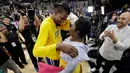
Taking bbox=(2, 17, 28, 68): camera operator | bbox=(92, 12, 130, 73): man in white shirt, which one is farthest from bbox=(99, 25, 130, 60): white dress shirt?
bbox=(2, 17, 28, 68): camera operator

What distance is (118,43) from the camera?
2363 millimetres

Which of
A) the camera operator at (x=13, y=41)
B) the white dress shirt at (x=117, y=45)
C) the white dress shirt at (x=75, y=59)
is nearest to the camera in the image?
the white dress shirt at (x=75, y=59)

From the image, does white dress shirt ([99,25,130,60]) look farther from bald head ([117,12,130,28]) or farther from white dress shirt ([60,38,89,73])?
white dress shirt ([60,38,89,73])

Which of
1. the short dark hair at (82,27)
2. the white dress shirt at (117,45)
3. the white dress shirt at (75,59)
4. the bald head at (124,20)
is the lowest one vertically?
the white dress shirt at (117,45)

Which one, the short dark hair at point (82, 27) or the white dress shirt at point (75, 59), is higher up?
the short dark hair at point (82, 27)

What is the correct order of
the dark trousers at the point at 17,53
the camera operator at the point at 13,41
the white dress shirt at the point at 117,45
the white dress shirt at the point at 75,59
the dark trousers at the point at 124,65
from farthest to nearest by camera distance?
the dark trousers at the point at 17,53, the camera operator at the point at 13,41, the dark trousers at the point at 124,65, the white dress shirt at the point at 117,45, the white dress shirt at the point at 75,59

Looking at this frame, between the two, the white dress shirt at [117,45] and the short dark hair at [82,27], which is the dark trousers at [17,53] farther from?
the short dark hair at [82,27]

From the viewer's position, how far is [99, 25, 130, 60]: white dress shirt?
2473mm

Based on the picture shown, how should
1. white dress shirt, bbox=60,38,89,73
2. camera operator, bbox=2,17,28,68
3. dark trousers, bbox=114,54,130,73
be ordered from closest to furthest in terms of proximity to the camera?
white dress shirt, bbox=60,38,89,73
dark trousers, bbox=114,54,130,73
camera operator, bbox=2,17,28,68

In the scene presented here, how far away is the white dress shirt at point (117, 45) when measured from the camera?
247 cm

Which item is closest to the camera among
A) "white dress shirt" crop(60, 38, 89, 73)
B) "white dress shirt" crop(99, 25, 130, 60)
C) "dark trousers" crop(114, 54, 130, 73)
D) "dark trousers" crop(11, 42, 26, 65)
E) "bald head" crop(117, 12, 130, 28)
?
"white dress shirt" crop(60, 38, 89, 73)

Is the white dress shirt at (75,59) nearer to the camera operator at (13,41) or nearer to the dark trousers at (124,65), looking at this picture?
the dark trousers at (124,65)

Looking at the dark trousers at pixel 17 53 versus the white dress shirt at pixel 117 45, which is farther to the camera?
the dark trousers at pixel 17 53

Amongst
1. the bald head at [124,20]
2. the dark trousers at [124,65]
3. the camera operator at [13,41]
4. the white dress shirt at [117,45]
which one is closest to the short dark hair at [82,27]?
the white dress shirt at [117,45]
